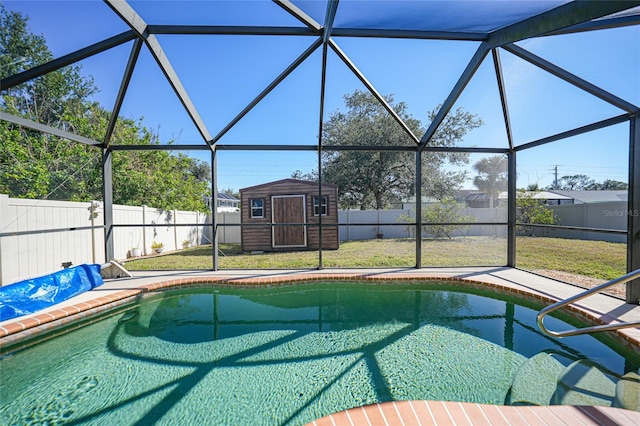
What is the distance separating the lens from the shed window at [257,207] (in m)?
9.44

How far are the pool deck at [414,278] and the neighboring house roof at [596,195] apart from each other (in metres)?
3.22

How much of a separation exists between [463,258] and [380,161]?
5808mm

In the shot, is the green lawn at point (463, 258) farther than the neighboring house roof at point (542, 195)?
No

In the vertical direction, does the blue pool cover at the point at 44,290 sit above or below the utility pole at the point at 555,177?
below

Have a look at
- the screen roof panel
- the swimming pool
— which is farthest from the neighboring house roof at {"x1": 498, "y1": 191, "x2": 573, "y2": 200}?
the screen roof panel

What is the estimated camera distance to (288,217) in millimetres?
9344

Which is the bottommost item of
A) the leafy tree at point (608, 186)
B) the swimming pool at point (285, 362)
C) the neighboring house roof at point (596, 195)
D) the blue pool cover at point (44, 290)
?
the swimming pool at point (285, 362)

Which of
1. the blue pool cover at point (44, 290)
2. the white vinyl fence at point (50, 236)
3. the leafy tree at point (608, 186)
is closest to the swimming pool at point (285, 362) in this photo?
the blue pool cover at point (44, 290)

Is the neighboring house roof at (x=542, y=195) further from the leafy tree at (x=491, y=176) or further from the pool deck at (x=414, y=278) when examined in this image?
the pool deck at (x=414, y=278)

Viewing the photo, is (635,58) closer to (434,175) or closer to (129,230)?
(434,175)

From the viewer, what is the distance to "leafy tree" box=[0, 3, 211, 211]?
664 centimetres

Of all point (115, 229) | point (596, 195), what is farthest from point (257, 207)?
point (596, 195)

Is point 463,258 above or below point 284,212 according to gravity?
below

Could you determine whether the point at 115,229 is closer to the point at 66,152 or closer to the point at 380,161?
the point at 66,152
